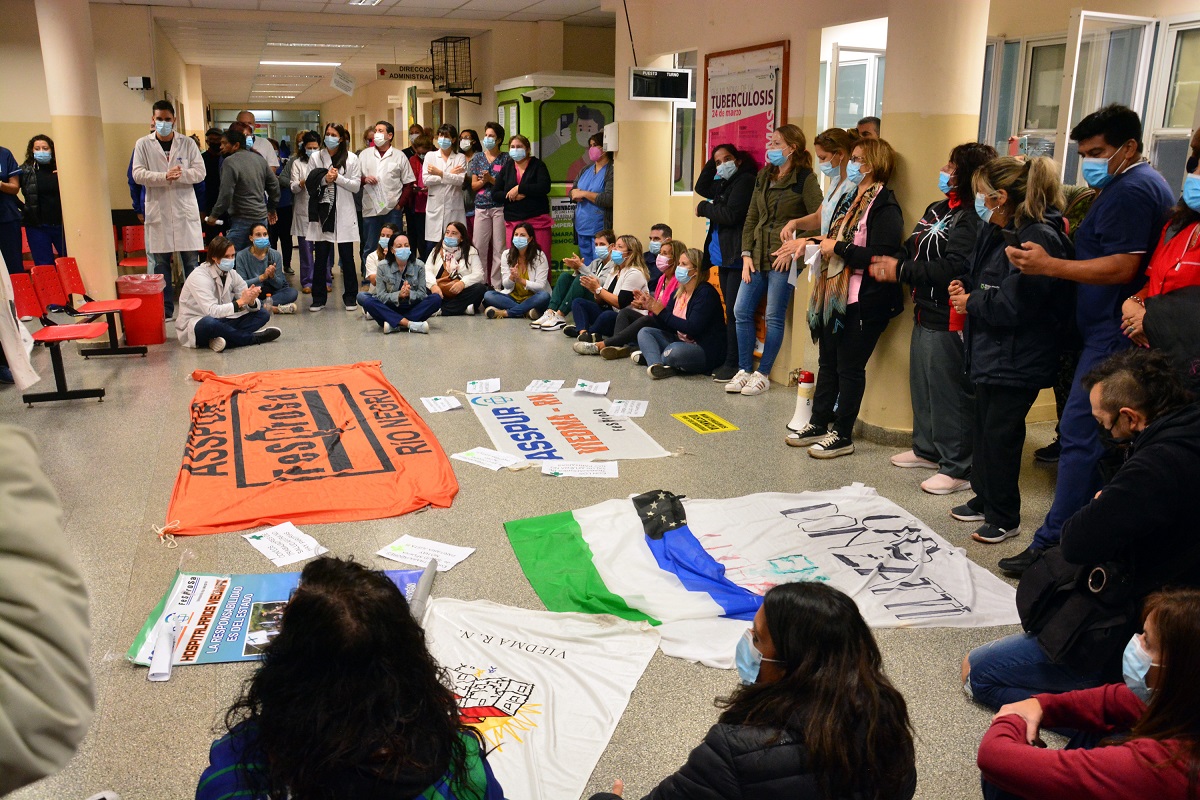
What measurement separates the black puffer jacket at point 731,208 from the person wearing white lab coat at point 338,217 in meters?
4.00

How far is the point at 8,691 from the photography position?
2.74ft

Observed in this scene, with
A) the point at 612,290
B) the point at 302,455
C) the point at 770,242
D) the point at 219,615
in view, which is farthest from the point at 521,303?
the point at 219,615

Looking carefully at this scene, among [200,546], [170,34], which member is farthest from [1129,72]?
[170,34]

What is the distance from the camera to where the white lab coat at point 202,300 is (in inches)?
285

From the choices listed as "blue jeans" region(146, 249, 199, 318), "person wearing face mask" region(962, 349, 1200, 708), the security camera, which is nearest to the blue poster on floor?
"person wearing face mask" region(962, 349, 1200, 708)

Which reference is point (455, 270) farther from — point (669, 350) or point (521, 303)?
point (669, 350)

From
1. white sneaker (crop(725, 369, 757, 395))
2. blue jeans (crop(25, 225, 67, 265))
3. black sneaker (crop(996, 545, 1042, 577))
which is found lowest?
black sneaker (crop(996, 545, 1042, 577))

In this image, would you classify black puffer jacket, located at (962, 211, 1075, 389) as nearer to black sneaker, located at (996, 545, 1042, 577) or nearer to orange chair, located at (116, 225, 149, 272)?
black sneaker, located at (996, 545, 1042, 577)

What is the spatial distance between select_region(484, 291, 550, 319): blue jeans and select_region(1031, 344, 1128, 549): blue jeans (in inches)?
227

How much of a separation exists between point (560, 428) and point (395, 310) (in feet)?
10.6

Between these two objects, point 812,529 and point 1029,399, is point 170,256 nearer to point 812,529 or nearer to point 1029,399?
point 812,529

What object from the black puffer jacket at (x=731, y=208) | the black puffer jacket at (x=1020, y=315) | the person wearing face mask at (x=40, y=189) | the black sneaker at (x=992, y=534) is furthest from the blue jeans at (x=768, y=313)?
the person wearing face mask at (x=40, y=189)

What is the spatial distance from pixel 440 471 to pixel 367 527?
2.16ft

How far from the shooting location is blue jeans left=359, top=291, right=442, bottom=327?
26.5 ft
